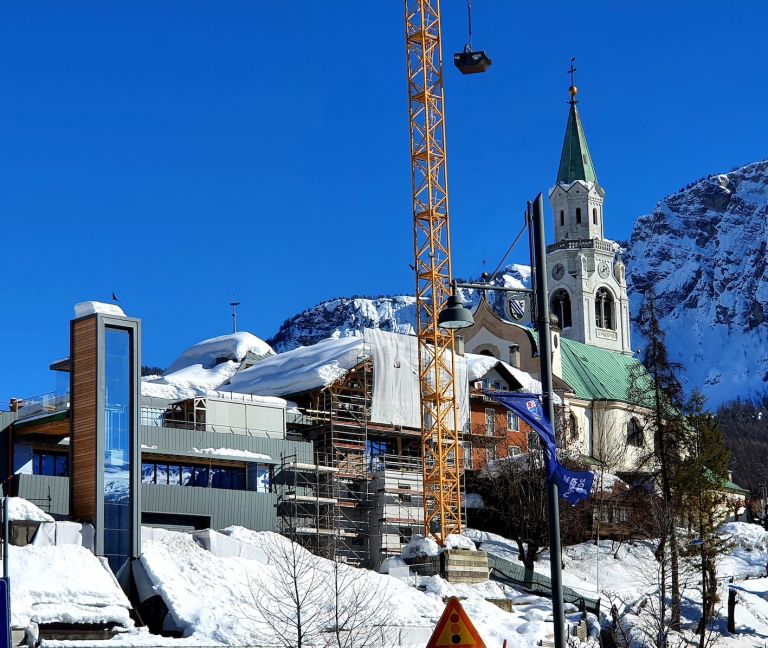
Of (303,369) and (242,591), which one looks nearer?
(242,591)

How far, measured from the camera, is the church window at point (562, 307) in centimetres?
13695

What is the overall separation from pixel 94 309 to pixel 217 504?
14.4 m

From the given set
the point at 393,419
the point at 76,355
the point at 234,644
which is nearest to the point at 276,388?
the point at 393,419

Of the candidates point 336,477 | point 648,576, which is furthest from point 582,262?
point 648,576

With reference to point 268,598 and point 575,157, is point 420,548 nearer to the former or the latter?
point 268,598

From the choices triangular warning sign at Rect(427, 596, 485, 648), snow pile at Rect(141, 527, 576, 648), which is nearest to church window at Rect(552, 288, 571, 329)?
snow pile at Rect(141, 527, 576, 648)

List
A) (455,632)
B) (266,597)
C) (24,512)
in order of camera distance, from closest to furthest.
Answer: (455,632), (24,512), (266,597)

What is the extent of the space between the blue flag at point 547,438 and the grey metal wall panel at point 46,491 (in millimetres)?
39116

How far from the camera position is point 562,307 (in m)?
138

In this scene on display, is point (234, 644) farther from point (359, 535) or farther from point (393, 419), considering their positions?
point (393, 419)

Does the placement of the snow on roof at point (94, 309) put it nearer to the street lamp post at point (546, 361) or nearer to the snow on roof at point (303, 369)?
the snow on roof at point (303, 369)

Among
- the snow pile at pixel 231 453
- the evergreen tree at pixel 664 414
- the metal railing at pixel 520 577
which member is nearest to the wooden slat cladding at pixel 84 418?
the snow pile at pixel 231 453

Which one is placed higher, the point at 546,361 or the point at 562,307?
the point at 562,307

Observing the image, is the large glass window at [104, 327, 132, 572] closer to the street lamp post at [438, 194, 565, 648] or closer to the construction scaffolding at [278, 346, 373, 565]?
the construction scaffolding at [278, 346, 373, 565]
